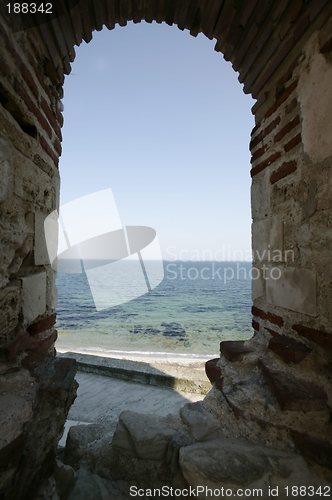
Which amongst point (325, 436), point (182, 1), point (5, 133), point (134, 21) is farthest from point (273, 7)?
point (325, 436)

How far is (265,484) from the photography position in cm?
132

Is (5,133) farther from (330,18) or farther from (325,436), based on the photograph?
(325,436)

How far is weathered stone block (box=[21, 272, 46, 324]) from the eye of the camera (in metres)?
1.62

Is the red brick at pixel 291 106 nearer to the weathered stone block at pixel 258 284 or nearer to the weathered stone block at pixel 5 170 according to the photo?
the weathered stone block at pixel 258 284

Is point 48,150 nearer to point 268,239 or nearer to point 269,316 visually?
point 268,239

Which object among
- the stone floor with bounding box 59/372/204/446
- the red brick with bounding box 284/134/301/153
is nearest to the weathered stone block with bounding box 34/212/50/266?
the red brick with bounding box 284/134/301/153

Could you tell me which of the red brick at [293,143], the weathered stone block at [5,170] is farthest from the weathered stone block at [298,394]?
the weathered stone block at [5,170]

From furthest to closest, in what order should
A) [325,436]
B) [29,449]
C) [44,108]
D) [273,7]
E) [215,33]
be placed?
[215,33] → [44,108] → [273,7] → [325,436] → [29,449]

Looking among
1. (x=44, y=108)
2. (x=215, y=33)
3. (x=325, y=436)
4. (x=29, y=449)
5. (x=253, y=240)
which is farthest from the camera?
(x=253, y=240)

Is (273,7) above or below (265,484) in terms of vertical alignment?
above

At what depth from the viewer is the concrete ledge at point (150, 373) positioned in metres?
5.58

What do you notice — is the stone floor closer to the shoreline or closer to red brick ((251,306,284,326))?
the shoreline

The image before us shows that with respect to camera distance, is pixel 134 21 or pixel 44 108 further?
pixel 134 21

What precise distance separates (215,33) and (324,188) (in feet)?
5.12
